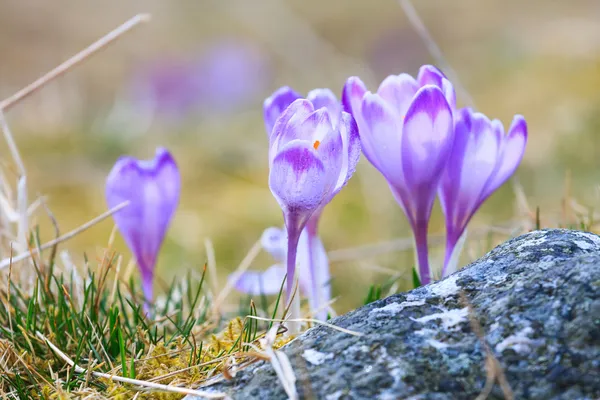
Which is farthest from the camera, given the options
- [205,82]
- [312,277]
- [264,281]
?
[205,82]

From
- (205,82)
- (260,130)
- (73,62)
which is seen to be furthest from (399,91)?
(205,82)

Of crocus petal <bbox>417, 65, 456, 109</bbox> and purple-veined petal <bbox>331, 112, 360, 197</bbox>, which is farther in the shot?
crocus petal <bbox>417, 65, 456, 109</bbox>

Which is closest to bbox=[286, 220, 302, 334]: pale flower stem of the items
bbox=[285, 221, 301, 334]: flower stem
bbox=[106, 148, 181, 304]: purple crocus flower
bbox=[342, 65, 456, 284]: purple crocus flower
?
bbox=[285, 221, 301, 334]: flower stem

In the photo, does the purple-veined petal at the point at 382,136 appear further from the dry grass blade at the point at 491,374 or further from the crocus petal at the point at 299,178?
the dry grass blade at the point at 491,374

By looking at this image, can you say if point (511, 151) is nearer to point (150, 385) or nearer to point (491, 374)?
point (491, 374)

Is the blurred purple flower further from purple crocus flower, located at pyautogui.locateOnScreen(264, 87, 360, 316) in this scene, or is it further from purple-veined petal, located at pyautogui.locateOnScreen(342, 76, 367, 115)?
purple crocus flower, located at pyautogui.locateOnScreen(264, 87, 360, 316)
